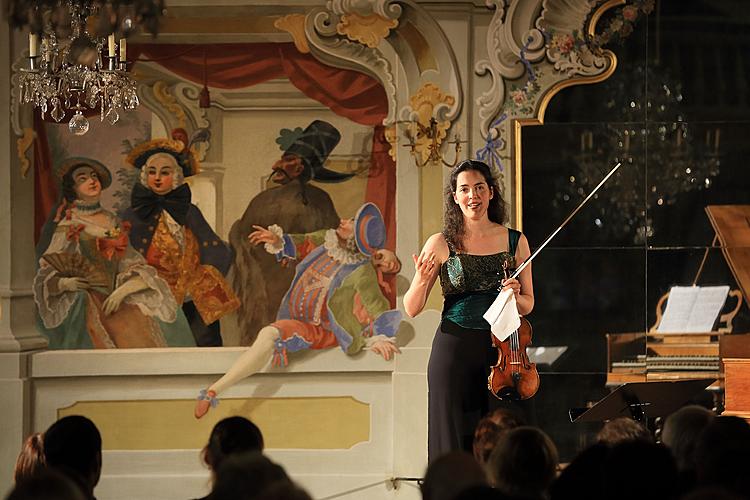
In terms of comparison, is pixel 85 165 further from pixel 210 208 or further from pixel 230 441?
pixel 230 441

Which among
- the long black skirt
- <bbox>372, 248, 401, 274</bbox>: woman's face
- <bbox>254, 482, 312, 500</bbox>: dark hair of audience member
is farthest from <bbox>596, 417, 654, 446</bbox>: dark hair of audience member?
<bbox>372, 248, 401, 274</bbox>: woman's face

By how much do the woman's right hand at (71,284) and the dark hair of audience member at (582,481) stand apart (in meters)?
4.48

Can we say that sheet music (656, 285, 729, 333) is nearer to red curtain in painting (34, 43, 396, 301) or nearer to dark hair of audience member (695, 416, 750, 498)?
red curtain in painting (34, 43, 396, 301)

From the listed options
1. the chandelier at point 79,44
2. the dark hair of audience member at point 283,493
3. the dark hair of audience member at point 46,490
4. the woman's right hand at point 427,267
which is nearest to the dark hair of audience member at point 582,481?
the dark hair of audience member at point 283,493

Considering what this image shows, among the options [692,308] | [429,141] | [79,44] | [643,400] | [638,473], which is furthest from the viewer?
[429,141]

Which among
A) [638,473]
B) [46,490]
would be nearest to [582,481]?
[638,473]

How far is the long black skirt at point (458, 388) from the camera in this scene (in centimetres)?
526

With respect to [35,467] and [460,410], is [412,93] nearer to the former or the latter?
[460,410]

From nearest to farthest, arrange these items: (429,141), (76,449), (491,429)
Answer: (76,449), (491,429), (429,141)

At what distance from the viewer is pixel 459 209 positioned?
5520 mm

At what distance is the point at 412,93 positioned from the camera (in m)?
6.89

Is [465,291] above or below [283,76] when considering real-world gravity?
below

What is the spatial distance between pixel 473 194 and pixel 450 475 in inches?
Result: 104

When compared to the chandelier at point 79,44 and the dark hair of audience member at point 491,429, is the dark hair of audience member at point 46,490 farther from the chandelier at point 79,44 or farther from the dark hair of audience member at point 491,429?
the chandelier at point 79,44
